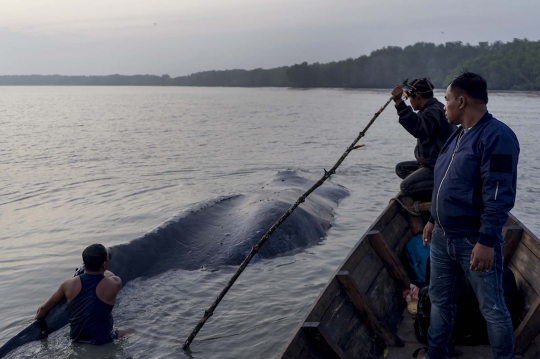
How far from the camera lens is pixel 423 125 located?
630cm

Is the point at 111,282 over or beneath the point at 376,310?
over

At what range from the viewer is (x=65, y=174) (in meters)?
20.9

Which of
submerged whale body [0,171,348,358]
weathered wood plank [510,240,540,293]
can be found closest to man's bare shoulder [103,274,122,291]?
submerged whale body [0,171,348,358]

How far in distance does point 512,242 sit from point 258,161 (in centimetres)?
1963

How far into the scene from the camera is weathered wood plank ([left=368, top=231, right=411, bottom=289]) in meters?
6.56

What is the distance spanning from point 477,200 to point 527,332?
1.82m

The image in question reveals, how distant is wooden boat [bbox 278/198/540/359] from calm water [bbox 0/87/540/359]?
1.85m

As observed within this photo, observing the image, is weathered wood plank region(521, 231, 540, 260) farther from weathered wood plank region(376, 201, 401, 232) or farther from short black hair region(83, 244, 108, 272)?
short black hair region(83, 244, 108, 272)

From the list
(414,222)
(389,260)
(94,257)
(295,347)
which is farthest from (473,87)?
(94,257)

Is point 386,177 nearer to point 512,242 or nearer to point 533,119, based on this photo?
point 512,242

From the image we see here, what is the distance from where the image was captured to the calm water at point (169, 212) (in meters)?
7.71

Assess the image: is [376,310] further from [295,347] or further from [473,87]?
[473,87]

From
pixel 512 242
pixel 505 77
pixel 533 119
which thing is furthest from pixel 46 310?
pixel 505 77

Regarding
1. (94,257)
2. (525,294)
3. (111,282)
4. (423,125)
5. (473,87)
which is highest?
(473,87)
